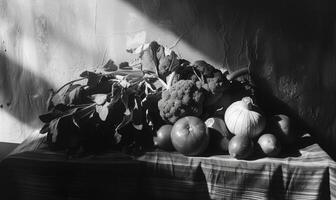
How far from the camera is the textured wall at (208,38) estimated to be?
1.53 m

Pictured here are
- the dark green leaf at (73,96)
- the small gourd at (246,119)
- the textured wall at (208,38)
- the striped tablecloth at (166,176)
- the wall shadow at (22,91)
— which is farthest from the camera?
the wall shadow at (22,91)

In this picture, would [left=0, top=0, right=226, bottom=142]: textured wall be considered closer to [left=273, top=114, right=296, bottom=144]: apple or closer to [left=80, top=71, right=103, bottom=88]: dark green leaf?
[left=80, top=71, right=103, bottom=88]: dark green leaf

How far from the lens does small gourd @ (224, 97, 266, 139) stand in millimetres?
1310

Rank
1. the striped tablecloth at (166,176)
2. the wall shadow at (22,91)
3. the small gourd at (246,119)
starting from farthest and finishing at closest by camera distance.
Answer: the wall shadow at (22,91)
the small gourd at (246,119)
the striped tablecloth at (166,176)

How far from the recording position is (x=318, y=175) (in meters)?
1.19

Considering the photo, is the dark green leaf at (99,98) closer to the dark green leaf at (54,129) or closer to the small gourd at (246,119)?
the dark green leaf at (54,129)

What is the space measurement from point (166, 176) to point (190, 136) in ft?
0.55

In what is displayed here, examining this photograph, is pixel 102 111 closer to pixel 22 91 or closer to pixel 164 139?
pixel 164 139

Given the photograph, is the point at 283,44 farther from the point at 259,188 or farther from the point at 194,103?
the point at 259,188

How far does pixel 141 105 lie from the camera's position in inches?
53.6

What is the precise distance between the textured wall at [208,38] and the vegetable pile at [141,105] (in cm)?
15

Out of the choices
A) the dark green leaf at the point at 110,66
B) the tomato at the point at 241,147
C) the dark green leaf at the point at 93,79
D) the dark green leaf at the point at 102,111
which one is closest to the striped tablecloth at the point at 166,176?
the tomato at the point at 241,147

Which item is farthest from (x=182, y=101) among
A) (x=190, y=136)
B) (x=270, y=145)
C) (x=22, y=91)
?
(x=22, y=91)

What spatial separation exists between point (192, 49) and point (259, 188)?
27.3 inches
